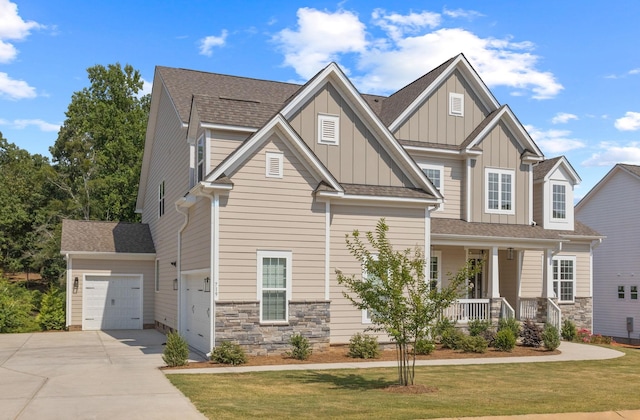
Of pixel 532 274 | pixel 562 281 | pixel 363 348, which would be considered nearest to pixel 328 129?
pixel 363 348

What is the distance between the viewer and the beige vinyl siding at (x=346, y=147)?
19.7 metres

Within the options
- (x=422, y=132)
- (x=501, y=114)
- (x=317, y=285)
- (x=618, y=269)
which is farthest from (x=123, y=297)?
(x=618, y=269)

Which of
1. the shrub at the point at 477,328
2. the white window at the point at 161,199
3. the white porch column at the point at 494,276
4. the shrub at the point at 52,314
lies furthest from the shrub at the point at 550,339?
the shrub at the point at 52,314

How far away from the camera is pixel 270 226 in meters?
17.8

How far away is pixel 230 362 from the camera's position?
53.8 feet

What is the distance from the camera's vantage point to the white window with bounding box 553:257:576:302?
87.2 feet

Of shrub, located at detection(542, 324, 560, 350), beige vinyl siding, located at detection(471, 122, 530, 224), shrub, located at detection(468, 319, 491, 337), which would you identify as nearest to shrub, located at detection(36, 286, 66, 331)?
shrub, located at detection(468, 319, 491, 337)

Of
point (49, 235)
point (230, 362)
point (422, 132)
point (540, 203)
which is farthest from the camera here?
point (49, 235)

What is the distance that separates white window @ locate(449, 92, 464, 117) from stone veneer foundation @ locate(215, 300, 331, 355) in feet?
33.6

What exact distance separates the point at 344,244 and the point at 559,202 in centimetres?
1154

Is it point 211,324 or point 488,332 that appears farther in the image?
point 488,332

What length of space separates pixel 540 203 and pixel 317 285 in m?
12.0

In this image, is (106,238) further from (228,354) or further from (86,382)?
(86,382)

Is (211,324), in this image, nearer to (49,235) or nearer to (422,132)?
(422,132)
